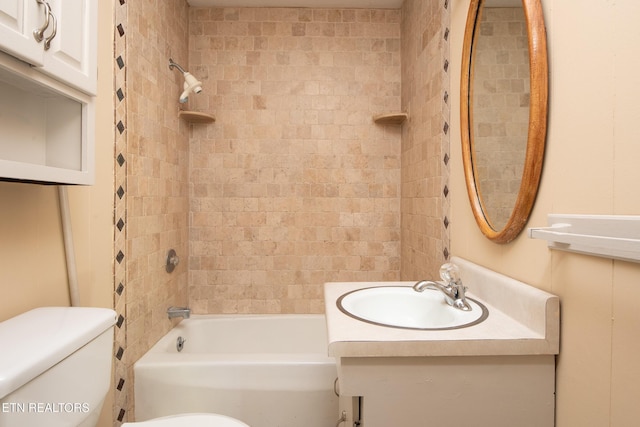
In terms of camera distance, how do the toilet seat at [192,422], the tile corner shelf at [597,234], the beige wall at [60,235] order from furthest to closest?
the toilet seat at [192,422], the beige wall at [60,235], the tile corner shelf at [597,234]

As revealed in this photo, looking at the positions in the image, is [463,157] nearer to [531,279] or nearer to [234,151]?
[531,279]

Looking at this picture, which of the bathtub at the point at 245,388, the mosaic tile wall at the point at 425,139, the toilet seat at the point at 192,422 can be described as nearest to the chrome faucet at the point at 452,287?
the mosaic tile wall at the point at 425,139

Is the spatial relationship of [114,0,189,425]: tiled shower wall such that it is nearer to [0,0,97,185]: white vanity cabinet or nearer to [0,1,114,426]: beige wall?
[0,1,114,426]: beige wall

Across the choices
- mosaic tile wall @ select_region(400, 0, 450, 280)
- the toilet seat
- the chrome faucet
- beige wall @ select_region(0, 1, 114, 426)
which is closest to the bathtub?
beige wall @ select_region(0, 1, 114, 426)

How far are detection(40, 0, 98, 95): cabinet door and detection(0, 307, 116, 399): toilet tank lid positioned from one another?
0.65 m

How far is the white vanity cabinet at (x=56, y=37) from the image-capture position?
77 centimetres

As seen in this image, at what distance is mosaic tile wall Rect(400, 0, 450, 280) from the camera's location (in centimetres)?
180

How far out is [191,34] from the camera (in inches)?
101

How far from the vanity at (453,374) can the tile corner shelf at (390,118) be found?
1.69 meters

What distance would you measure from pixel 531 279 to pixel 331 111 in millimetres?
1883

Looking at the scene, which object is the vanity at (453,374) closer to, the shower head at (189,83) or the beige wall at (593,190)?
the beige wall at (593,190)

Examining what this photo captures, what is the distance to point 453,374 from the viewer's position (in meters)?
0.96

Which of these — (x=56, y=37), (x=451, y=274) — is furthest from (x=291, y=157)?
(x=56, y=37)

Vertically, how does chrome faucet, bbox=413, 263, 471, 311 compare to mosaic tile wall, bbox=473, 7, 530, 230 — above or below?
below
